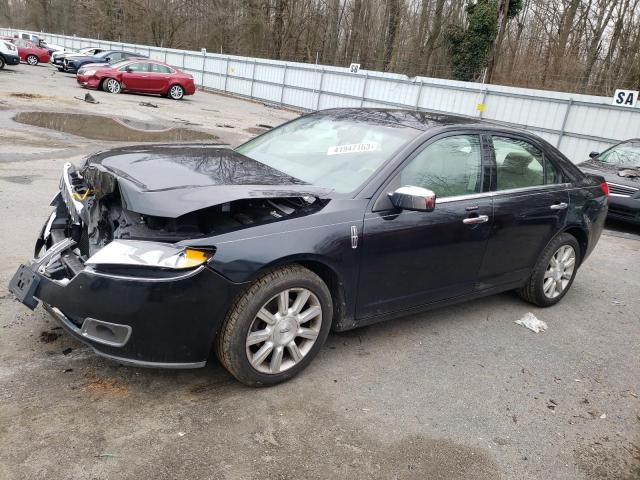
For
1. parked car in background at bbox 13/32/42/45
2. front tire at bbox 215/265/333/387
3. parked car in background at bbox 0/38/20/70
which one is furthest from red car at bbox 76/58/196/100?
front tire at bbox 215/265/333/387

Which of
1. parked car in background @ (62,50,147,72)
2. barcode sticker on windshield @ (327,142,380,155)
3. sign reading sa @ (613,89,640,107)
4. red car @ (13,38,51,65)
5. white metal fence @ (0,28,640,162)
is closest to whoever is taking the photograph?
barcode sticker on windshield @ (327,142,380,155)

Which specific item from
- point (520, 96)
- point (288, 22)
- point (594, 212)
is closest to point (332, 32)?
point (288, 22)

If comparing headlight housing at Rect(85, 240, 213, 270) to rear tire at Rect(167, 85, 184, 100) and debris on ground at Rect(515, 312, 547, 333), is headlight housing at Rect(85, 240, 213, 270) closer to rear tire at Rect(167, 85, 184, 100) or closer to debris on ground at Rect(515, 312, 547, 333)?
debris on ground at Rect(515, 312, 547, 333)

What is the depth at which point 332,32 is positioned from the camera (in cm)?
3850

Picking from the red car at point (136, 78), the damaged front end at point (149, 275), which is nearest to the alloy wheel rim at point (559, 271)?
the damaged front end at point (149, 275)

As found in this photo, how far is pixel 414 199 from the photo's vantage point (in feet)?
11.1

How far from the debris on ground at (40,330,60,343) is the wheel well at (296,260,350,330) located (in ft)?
5.49

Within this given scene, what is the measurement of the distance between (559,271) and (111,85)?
814 inches

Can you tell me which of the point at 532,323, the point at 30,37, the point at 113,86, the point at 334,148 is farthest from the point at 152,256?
the point at 30,37

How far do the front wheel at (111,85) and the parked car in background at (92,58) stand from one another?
16.4 ft

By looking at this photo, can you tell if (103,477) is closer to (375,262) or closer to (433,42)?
(375,262)

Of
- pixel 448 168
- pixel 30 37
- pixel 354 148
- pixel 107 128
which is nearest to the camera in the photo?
pixel 354 148

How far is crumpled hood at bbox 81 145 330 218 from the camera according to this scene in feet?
9.41

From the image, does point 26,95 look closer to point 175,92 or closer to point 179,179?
point 175,92
